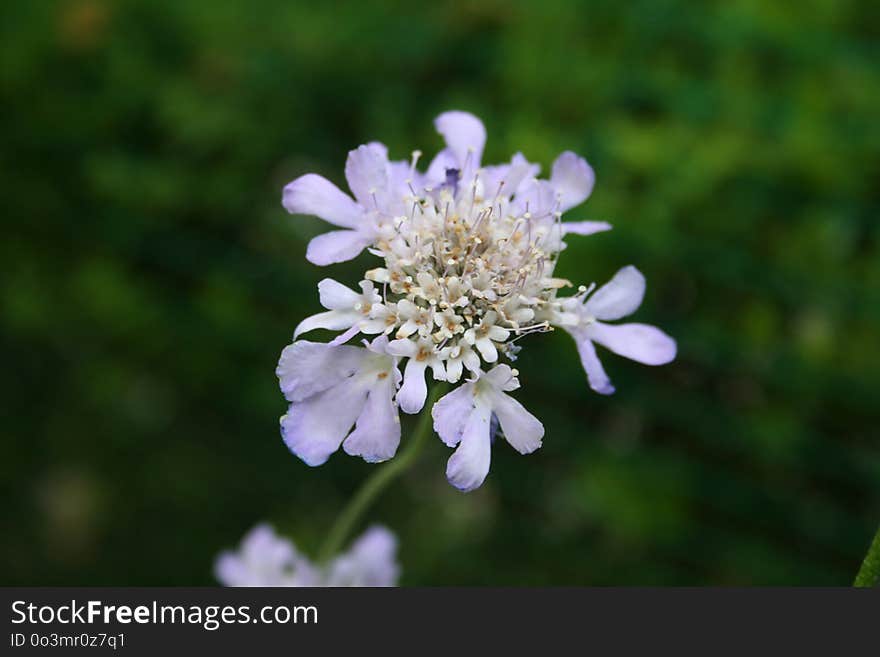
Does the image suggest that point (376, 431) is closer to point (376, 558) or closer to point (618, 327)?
point (618, 327)

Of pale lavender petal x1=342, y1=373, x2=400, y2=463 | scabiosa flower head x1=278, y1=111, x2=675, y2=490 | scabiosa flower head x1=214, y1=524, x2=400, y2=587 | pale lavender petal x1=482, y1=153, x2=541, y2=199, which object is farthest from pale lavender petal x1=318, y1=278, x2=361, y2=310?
scabiosa flower head x1=214, y1=524, x2=400, y2=587

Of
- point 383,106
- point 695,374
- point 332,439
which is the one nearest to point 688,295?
point 695,374

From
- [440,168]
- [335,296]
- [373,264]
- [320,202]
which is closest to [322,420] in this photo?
[335,296]

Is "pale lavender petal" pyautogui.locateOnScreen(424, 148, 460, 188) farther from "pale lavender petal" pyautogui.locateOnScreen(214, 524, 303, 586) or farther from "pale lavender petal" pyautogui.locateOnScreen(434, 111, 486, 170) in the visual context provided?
Answer: "pale lavender petal" pyautogui.locateOnScreen(214, 524, 303, 586)

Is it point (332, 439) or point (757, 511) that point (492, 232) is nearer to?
point (332, 439)

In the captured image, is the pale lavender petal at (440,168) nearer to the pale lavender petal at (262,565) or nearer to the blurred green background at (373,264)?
the pale lavender petal at (262,565)

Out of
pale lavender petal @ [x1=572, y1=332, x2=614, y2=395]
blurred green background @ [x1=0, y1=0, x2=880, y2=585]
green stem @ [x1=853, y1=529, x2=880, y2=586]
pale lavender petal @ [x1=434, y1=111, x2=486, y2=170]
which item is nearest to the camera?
green stem @ [x1=853, y1=529, x2=880, y2=586]
